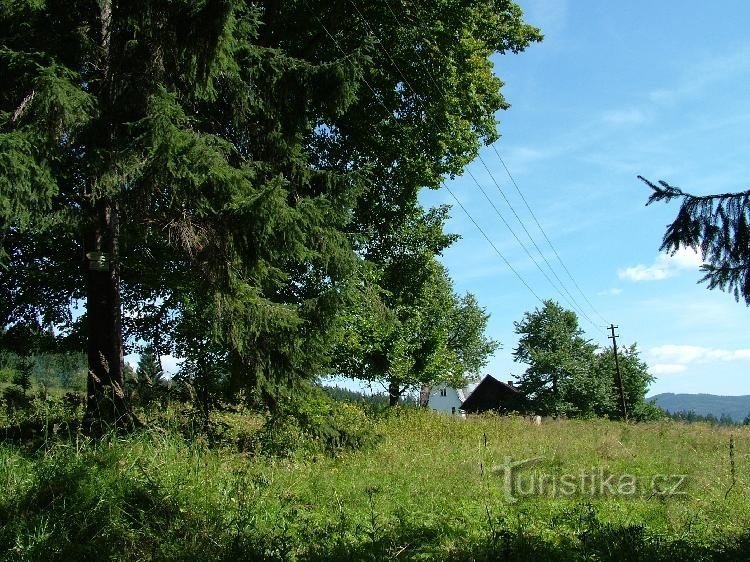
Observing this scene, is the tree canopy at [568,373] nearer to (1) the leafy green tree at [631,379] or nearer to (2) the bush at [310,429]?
(1) the leafy green tree at [631,379]

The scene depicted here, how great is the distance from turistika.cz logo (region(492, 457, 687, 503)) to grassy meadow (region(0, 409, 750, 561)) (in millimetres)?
67

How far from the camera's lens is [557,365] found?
53.6 metres

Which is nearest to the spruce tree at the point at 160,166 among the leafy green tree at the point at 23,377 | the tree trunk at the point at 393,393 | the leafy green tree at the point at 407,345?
the leafy green tree at the point at 23,377

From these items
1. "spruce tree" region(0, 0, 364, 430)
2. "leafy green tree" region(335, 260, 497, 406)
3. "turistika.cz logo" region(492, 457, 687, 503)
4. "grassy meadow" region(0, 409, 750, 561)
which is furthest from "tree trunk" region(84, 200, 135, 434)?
"leafy green tree" region(335, 260, 497, 406)

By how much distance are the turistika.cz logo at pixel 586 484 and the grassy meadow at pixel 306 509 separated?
0.22 ft

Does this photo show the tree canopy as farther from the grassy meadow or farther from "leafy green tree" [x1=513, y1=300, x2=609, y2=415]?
the grassy meadow

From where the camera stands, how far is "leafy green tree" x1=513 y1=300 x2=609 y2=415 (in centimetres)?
5256

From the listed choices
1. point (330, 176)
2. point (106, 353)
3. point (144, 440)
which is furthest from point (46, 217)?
point (330, 176)

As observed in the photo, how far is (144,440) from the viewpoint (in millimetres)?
6242

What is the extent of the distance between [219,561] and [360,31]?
42.1 feet

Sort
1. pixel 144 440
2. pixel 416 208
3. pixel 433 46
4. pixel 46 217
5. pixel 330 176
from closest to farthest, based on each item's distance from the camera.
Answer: pixel 144 440 → pixel 46 217 → pixel 330 176 → pixel 433 46 → pixel 416 208

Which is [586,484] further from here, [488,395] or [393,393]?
[488,395]

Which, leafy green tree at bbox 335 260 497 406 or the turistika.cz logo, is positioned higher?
leafy green tree at bbox 335 260 497 406

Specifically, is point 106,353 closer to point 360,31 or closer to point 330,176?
point 330,176
